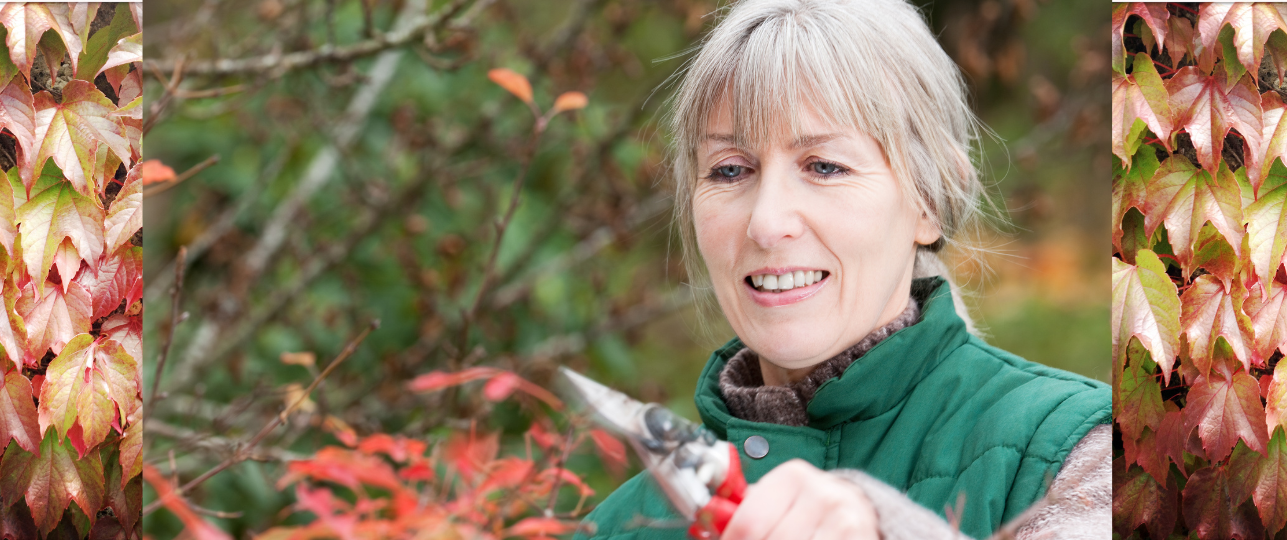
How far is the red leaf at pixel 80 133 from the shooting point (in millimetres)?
676

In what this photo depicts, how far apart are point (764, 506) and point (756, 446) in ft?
0.52

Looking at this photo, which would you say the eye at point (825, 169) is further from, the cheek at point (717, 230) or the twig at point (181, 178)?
the twig at point (181, 178)

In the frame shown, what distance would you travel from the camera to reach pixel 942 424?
683mm

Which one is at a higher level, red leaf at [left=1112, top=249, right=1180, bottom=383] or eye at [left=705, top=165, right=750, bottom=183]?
eye at [left=705, top=165, right=750, bottom=183]

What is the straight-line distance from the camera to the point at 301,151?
2.16 m

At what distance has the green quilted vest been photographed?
624 mm

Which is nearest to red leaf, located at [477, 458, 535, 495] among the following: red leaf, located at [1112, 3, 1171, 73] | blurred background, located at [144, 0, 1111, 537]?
red leaf, located at [1112, 3, 1171, 73]

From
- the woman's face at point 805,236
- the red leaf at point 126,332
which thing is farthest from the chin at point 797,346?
the red leaf at point 126,332

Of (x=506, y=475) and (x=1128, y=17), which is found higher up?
(x=1128, y=17)

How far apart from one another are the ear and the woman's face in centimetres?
2

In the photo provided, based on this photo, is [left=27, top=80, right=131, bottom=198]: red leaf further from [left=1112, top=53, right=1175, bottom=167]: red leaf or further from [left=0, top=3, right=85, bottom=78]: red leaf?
[left=1112, top=53, right=1175, bottom=167]: red leaf

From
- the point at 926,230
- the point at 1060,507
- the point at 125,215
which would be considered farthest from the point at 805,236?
the point at 125,215

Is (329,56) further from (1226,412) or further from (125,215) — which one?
(1226,412)

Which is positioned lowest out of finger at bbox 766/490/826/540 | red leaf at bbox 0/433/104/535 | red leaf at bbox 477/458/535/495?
red leaf at bbox 477/458/535/495
